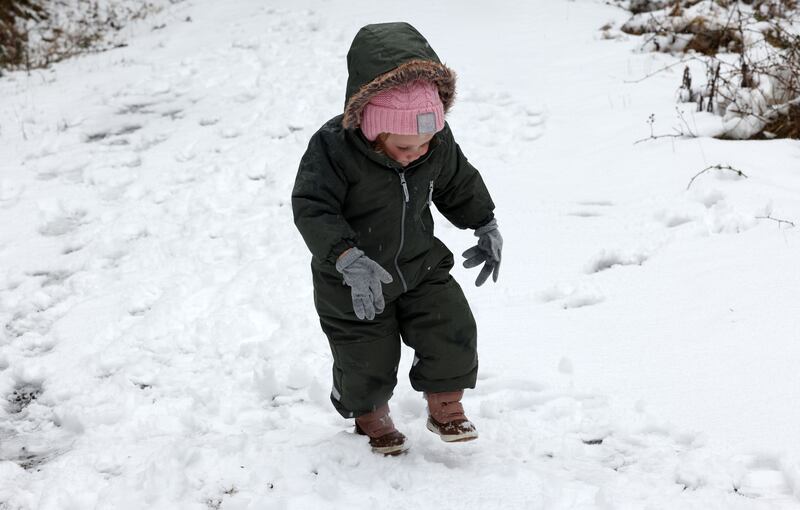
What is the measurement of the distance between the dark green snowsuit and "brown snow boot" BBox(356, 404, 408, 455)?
48mm

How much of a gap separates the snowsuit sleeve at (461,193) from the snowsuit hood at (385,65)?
0.37m

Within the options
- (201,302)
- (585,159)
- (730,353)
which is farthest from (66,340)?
(585,159)

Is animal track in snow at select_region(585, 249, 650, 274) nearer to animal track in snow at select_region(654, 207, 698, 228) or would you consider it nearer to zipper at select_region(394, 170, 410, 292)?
animal track in snow at select_region(654, 207, 698, 228)

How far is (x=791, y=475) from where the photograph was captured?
2.20m

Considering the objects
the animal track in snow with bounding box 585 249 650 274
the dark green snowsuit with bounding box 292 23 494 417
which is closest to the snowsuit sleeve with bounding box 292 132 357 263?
the dark green snowsuit with bounding box 292 23 494 417

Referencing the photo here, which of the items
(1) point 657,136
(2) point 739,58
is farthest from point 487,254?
(2) point 739,58

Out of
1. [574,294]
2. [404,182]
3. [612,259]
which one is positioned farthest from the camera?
[612,259]

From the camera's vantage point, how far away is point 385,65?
218 cm

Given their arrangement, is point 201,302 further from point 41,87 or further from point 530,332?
point 41,87

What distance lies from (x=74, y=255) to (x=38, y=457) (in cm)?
211

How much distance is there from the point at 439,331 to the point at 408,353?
983mm

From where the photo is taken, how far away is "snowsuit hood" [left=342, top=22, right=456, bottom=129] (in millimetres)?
2186

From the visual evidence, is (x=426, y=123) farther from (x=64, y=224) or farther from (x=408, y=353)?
(x=64, y=224)

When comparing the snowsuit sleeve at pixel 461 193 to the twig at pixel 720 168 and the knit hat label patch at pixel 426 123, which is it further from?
the twig at pixel 720 168
